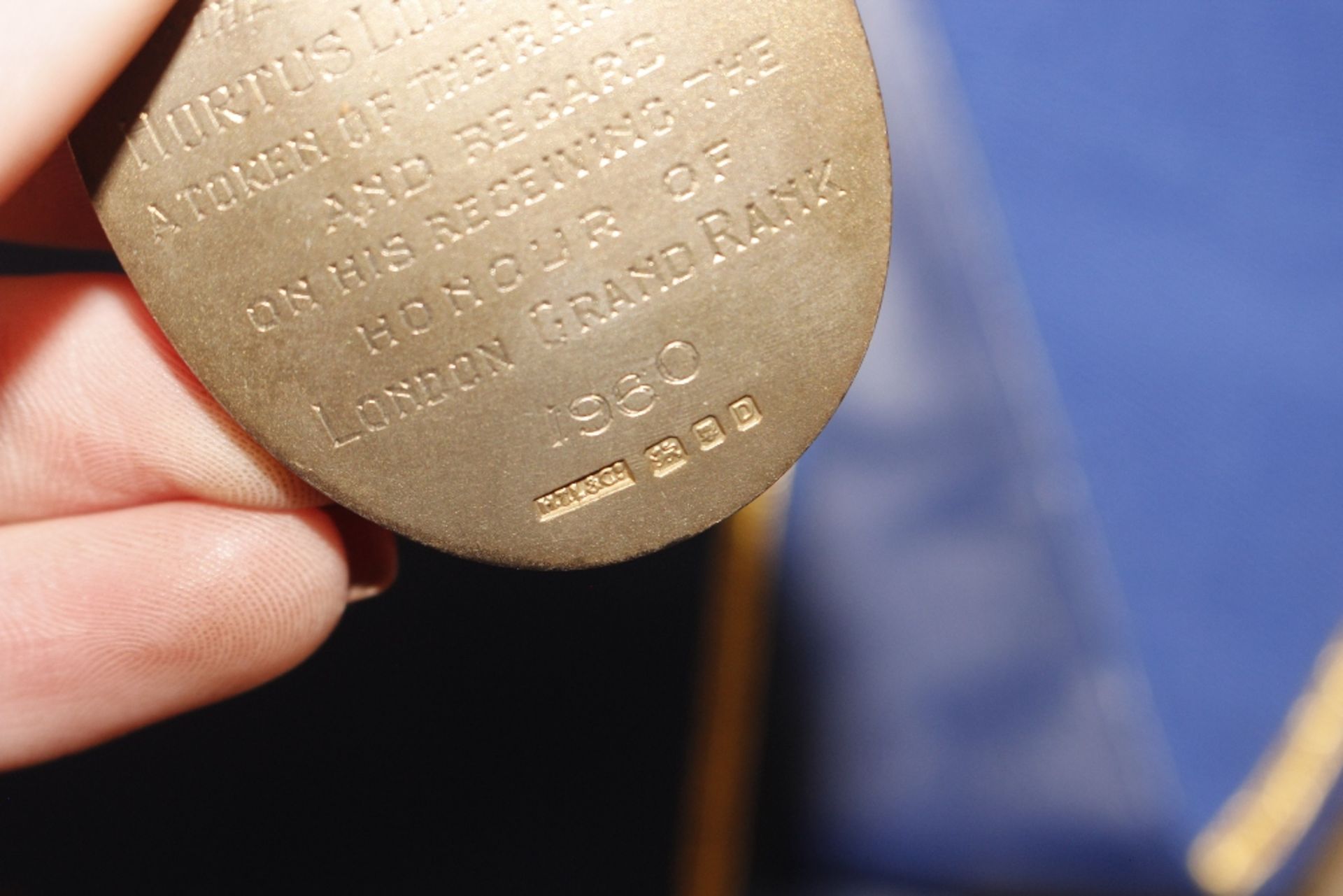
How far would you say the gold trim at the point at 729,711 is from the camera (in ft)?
3.15

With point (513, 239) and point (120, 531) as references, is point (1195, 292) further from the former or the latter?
point (120, 531)

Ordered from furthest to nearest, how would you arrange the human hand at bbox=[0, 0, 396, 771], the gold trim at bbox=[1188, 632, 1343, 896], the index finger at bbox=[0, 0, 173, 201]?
the gold trim at bbox=[1188, 632, 1343, 896] < the human hand at bbox=[0, 0, 396, 771] < the index finger at bbox=[0, 0, 173, 201]

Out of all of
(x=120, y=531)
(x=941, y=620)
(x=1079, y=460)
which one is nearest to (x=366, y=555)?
(x=120, y=531)

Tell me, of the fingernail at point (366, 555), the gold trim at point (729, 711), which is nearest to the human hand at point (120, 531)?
the fingernail at point (366, 555)

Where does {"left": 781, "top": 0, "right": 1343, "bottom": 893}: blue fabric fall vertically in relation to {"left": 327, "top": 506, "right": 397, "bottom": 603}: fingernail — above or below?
below

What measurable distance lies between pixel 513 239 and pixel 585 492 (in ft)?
0.43

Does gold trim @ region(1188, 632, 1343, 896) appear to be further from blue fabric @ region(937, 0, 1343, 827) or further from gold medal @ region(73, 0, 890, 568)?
gold medal @ region(73, 0, 890, 568)

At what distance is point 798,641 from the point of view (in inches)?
38.5

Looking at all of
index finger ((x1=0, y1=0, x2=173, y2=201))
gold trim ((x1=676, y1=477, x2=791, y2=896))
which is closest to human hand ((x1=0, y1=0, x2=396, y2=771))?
index finger ((x1=0, y1=0, x2=173, y2=201))

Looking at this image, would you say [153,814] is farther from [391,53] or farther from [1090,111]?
[1090,111]

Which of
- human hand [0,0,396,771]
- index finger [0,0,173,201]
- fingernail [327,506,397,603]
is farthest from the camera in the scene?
fingernail [327,506,397,603]

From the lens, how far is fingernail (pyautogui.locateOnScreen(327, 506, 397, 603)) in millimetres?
730

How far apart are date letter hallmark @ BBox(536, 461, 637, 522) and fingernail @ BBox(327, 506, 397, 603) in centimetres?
23

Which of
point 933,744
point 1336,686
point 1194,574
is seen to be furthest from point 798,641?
point 1336,686
